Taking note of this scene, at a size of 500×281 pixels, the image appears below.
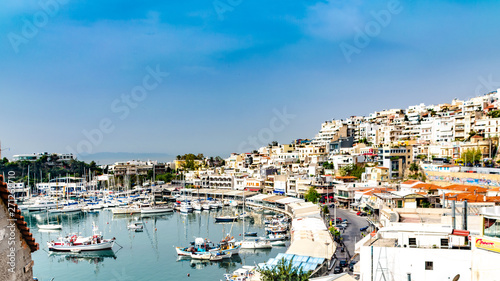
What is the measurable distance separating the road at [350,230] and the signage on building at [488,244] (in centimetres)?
1060

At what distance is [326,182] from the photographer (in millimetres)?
41469

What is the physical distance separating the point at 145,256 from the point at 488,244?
21.0 metres

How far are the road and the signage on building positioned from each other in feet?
34.8

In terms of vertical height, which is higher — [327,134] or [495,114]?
[495,114]

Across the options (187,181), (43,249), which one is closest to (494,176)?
(43,249)

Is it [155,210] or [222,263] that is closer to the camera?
[222,263]

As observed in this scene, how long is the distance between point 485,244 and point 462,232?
5.92ft

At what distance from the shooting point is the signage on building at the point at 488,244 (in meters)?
7.48

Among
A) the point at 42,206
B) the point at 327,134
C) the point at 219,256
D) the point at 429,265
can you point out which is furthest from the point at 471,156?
the point at 42,206

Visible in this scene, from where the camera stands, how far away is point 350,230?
25.8 meters

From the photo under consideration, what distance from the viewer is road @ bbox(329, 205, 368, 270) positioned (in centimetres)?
2036

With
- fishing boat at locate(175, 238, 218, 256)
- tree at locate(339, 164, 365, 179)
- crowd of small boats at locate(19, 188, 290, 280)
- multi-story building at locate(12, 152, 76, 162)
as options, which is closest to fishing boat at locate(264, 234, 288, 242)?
crowd of small boats at locate(19, 188, 290, 280)

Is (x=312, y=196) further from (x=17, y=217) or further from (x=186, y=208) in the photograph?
(x=17, y=217)

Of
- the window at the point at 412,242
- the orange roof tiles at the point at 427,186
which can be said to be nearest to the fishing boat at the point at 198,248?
the window at the point at 412,242
